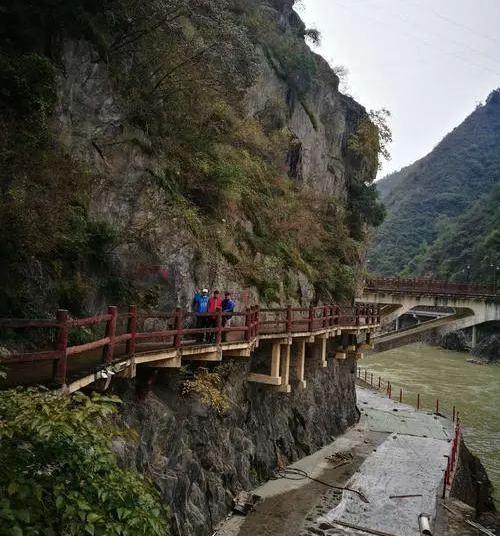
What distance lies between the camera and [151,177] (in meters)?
14.4

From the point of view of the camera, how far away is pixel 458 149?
138500 mm

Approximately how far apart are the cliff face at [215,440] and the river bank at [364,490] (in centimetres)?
78

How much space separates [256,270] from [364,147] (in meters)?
20.4

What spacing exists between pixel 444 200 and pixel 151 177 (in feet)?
424

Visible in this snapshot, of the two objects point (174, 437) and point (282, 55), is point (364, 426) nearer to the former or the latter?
point (174, 437)

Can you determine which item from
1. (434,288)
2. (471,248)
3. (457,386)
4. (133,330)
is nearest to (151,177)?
(133,330)

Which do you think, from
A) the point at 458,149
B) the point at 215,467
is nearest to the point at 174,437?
the point at 215,467

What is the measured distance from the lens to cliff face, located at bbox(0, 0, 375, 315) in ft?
34.0

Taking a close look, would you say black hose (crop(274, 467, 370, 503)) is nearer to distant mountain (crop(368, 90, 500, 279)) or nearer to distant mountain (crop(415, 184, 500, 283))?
distant mountain (crop(415, 184, 500, 283))

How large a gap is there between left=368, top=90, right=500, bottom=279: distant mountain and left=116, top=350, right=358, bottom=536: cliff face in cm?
8246

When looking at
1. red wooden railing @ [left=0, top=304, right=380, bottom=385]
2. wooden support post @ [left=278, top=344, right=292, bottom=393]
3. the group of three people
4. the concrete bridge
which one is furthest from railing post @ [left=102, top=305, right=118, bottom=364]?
the concrete bridge

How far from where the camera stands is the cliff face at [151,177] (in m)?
10.4

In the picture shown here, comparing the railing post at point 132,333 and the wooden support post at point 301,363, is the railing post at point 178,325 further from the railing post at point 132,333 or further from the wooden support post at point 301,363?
the wooden support post at point 301,363

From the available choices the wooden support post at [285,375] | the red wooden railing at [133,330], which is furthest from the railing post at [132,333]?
the wooden support post at [285,375]
